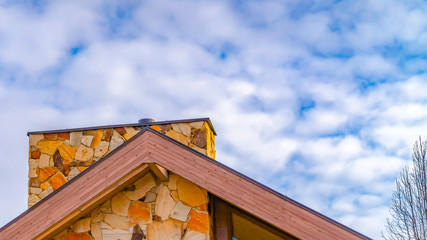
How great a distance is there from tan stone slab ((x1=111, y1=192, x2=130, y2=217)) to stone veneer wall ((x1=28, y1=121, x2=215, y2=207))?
5923 mm

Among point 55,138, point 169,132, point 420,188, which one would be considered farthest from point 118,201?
point 420,188

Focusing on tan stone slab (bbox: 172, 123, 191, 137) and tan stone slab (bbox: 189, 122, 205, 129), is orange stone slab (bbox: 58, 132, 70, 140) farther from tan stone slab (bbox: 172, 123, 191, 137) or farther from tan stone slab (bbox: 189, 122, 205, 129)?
tan stone slab (bbox: 189, 122, 205, 129)

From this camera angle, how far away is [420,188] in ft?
63.1

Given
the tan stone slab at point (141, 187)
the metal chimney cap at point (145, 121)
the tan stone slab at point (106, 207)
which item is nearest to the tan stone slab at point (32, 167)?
the metal chimney cap at point (145, 121)

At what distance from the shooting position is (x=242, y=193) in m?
6.33

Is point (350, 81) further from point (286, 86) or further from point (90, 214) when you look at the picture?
point (90, 214)

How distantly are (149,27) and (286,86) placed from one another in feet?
13.6

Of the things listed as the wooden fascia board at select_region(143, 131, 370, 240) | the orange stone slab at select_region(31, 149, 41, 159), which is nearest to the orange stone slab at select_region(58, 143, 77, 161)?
the orange stone slab at select_region(31, 149, 41, 159)

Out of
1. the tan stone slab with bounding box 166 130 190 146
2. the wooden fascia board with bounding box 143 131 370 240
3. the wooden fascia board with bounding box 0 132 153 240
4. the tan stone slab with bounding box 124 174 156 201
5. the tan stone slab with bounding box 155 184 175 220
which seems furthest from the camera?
the tan stone slab with bounding box 166 130 190 146

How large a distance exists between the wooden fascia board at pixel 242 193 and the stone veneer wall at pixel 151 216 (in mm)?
445

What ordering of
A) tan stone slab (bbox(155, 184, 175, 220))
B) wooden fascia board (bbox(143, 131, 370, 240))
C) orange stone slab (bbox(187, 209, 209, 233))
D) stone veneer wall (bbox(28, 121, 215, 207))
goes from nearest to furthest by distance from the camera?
wooden fascia board (bbox(143, 131, 370, 240)) < orange stone slab (bbox(187, 209, 209, 233)) < tan stone slab (bbox(155, 184, 175, 220)) < stone veneer wall (bbox(28, 121, 215, 207))

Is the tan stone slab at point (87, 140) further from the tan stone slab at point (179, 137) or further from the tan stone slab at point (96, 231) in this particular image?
the tan stone slab at point (96, 231)

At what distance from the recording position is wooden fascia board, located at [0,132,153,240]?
6.44 meters

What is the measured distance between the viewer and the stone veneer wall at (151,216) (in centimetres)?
674
